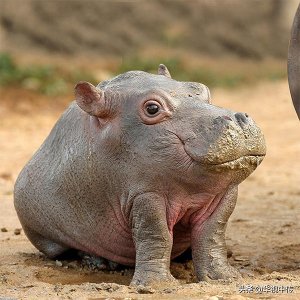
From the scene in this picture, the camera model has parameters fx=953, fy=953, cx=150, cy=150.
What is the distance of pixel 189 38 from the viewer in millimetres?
20156

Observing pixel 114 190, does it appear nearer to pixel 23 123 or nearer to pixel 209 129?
pixel 209 129

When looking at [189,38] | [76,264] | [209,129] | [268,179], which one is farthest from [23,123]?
[209,129]

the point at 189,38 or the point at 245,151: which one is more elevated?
the point at 189,38

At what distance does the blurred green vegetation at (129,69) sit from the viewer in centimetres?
1697

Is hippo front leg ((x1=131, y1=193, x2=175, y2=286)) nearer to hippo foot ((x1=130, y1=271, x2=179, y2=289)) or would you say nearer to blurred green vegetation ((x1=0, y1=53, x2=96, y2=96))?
hippo foot ((x1=130, y1=271, x2=179, y2=289))

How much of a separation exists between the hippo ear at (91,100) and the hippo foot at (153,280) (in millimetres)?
Answer: 1045

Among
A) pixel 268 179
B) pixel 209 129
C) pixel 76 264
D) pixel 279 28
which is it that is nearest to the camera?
pixel 209 129

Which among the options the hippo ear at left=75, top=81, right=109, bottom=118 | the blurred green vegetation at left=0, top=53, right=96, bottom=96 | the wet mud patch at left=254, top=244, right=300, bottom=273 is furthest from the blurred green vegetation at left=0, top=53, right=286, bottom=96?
the hippo ear at left=75, top=81, right=109, bottom=118

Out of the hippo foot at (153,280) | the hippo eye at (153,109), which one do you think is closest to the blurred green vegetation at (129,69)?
the hippo eye at (153,109)

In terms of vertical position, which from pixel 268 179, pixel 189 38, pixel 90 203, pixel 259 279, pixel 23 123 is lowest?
pixel 259 279

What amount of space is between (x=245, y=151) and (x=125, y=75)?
41.9 inches

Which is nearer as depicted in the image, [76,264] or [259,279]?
[259,279]

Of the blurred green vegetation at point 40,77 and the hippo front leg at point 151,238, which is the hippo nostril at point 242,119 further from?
the blurred green vegetation at point 40,77

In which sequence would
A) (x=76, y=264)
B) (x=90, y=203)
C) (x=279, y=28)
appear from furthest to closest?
(x=279, y=28) < (x=76, y=264) < (x=90, y=203)
